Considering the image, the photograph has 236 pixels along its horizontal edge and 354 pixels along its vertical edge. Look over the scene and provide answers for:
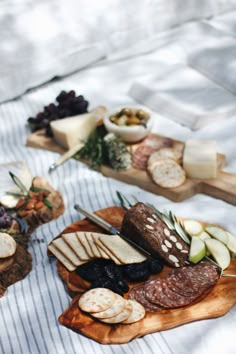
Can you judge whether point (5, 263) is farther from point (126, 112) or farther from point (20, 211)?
point (126, 112)

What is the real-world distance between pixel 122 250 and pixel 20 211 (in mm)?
390

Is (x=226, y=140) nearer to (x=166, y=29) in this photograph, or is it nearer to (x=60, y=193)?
(x=60, y=193)

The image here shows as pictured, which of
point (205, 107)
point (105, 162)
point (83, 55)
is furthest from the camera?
point (83, 55)

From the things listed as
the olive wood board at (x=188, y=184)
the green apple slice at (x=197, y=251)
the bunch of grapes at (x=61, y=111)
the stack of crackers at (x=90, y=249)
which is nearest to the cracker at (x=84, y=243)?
the stack of crackers at (x=90, y=249)

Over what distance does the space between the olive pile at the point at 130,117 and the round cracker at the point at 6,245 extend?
0.67m

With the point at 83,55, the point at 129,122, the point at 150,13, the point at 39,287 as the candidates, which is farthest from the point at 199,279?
the point at 150,13

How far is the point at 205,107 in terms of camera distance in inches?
83.9

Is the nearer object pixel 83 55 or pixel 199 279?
pixel 199 279

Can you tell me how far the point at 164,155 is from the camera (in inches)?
72.2

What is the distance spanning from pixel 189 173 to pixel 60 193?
1.29 ft

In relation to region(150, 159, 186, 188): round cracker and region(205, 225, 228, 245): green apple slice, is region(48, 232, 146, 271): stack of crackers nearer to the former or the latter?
region(205, 225, 228, 245): green apple slice

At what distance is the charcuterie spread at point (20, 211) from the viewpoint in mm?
1414

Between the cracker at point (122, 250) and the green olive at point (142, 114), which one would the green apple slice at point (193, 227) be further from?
the green olive at point (142, 114)

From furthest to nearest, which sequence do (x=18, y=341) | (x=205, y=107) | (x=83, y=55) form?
(x=83, y=55)
(x=205, y=107)
(x=18, y=341)
